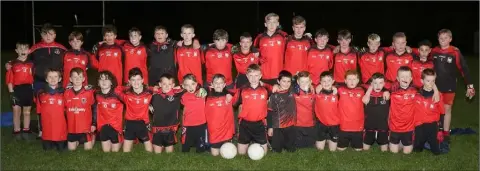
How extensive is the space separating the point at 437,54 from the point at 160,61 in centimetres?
422

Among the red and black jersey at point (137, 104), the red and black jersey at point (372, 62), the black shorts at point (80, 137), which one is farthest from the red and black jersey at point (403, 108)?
the black shorts at point (80, 137)

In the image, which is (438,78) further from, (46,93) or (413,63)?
(46,93)

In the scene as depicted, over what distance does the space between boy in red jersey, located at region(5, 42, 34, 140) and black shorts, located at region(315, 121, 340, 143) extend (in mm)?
4344

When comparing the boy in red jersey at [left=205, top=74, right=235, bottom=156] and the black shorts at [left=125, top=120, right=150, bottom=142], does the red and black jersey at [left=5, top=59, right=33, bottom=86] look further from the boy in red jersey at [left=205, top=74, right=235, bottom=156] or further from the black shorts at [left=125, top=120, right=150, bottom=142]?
the boy in red jersey at [left=205, top=74, right=235, bottom=156]

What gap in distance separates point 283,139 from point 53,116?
317 cm

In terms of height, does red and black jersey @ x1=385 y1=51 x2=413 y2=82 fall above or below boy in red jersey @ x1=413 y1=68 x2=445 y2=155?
above

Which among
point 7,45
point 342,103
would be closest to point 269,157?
point 342,103

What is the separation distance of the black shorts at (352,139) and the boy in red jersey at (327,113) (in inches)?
3.5

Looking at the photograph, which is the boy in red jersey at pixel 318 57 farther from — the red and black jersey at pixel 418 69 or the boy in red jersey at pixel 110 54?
the boy in red jersey at pixel 110 54

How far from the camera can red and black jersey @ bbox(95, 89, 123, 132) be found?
22.9 ft

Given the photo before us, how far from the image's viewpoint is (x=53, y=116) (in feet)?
23.2

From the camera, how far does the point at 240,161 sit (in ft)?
21.5

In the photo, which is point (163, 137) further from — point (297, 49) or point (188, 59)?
point (297, 49)

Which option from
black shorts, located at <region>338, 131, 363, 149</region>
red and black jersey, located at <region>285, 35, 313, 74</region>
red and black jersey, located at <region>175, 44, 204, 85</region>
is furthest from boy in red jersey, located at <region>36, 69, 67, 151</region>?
black shorts, located at <region>338, 131, 363, 149</region>
